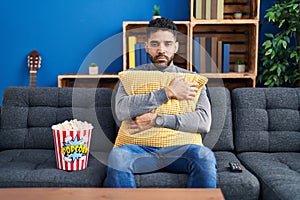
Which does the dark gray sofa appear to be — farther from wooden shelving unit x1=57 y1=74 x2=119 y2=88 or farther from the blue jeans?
wooden shelving unit x1=57 y1=74 x2=119 y2=88

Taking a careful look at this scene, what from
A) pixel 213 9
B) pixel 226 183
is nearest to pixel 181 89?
pixel 226 183

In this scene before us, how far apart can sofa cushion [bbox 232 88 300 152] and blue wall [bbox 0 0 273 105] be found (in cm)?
132

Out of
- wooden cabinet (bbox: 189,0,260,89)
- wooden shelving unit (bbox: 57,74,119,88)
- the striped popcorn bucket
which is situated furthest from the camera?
wooden shelving unit (bbox: 57,74,119,88)

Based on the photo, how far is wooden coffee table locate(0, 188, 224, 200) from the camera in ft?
3.91

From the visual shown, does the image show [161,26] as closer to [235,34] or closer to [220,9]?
[220,9]

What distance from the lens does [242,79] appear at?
321 cm

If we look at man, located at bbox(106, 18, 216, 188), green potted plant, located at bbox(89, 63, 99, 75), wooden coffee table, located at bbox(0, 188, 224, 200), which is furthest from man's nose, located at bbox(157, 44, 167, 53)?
green potted plant, located at bbox(89, 63, 99, 75)

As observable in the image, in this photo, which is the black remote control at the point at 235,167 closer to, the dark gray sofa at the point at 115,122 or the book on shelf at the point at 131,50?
the dark gray sofa at the point at 115,122

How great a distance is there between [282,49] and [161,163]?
1.76 m

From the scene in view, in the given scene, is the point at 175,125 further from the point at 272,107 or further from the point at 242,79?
the point at 242,79

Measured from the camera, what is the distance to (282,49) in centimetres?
299

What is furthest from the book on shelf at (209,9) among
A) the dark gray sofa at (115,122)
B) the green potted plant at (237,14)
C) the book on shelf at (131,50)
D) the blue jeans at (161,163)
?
the blue jeans at (161,163)

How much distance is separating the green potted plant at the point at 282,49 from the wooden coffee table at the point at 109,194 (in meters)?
1.88

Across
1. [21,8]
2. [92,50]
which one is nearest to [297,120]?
[92,50]
